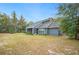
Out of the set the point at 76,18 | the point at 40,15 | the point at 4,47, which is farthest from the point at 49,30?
the point at 4,47

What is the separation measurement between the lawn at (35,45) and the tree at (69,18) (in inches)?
3.7

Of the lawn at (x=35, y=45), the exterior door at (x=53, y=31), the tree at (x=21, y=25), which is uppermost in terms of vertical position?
the tree at (x=21, y=25)

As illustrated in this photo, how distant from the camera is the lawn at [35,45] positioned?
6.20 ft

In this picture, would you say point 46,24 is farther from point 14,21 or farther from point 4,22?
point 4,22

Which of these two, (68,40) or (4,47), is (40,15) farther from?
(4,47)

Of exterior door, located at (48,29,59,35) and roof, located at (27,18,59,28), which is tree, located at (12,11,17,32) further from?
exterior door, located at (48,29,59,35)

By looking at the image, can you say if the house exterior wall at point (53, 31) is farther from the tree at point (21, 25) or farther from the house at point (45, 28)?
the tree at point (21, 25)

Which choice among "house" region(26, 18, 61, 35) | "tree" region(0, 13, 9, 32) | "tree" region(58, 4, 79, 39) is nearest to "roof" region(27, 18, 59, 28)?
"house" region(26, 18, 61, 35)

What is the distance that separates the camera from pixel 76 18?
1.91 metres

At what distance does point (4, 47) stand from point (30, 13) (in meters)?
0.49

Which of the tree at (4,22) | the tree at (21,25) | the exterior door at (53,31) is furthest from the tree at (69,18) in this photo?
the tree at (4,22)

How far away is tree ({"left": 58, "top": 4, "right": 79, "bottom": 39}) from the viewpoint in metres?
1.90

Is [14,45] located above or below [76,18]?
below

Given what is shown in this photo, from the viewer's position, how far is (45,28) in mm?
1938
